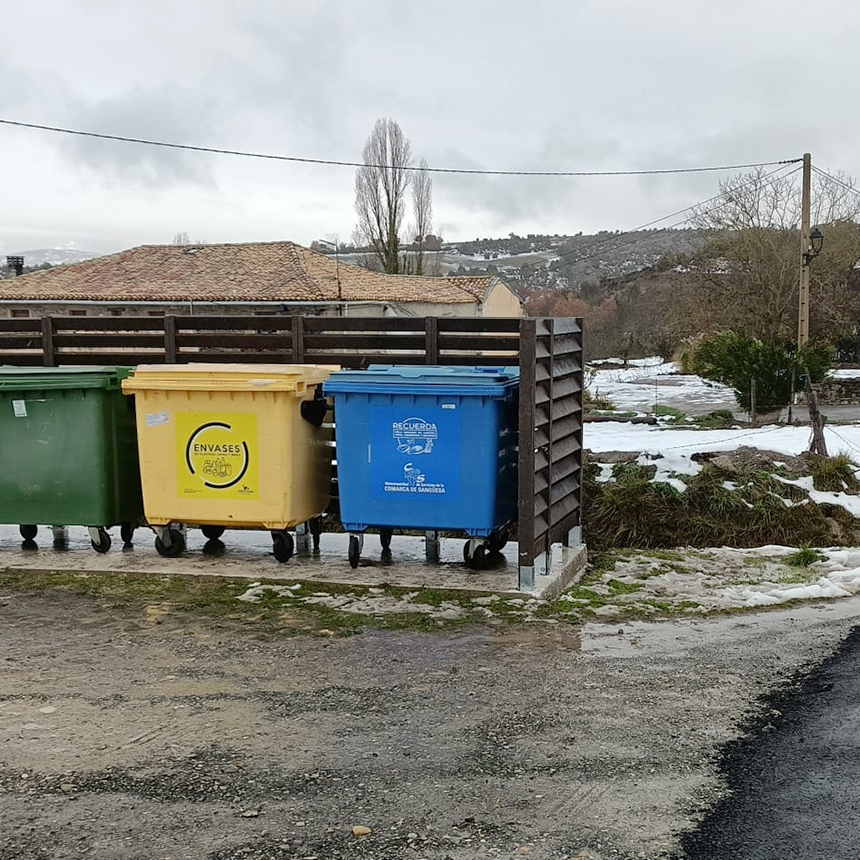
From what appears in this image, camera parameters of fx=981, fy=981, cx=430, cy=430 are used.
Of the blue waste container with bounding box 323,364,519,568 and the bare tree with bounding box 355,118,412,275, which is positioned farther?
the bare tree with bounding box 355,118,412,275

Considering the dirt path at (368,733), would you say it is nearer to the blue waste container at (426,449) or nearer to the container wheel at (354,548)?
the blue waste container at (426,449)

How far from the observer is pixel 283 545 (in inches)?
264

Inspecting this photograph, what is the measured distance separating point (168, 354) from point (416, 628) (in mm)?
3776

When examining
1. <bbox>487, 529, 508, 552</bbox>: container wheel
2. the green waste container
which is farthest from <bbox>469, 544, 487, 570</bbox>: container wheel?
the green waste container

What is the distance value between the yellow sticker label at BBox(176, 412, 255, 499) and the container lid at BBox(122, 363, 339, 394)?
0.68 feet

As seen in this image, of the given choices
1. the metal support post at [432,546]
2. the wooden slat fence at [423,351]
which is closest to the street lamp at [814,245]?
the wooden slat fence at [423,351]

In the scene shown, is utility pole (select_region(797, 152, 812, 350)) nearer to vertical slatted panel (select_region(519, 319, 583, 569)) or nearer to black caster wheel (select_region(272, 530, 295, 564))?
vertical slatted panel (select_region(519, 319, 583, 569))

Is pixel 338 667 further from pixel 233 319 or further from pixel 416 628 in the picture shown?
pixel 233 319

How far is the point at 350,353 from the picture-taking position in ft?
25.3

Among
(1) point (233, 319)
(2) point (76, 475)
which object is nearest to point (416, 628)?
(2) point (76, 475)

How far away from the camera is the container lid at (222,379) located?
253 inches

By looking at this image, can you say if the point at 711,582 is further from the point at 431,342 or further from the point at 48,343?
the point at 48,343

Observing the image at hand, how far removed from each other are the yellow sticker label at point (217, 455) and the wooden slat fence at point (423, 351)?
1324 mm

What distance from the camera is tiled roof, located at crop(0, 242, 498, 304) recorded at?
112 feet
